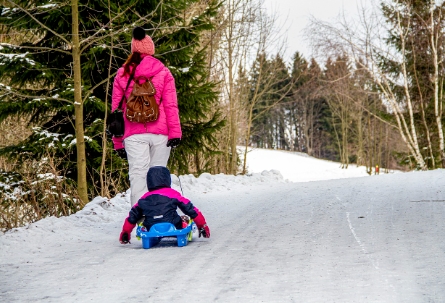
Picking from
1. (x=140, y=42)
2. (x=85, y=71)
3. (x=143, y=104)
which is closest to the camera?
(x=143, y=104)

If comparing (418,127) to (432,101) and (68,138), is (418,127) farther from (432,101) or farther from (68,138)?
(68,138)

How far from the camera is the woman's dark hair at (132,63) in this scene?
5746 millimetres

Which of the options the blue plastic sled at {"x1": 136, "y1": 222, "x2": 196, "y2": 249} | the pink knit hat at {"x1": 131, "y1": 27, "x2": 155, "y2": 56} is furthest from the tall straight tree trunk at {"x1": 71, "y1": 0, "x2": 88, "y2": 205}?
the blue plastic sled at {"x1": 136, "y1": 222, "x2": 196, "y2": 249}

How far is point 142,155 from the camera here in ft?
18.9

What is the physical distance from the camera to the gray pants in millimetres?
5742

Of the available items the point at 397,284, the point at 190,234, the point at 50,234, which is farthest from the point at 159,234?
the point at 397,284

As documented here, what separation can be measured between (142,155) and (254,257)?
201 cm

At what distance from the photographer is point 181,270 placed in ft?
13.1

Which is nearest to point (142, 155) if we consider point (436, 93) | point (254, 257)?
point (254, 257)

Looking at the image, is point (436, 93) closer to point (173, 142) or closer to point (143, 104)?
point (173, 142)

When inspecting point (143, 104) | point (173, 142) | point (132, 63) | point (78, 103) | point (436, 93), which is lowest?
point (173, 142)

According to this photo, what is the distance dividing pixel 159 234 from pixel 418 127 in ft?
67.4

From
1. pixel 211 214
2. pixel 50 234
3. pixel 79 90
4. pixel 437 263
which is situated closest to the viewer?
pixel 437 263

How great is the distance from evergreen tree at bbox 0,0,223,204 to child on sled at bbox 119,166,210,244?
11.7 feet
